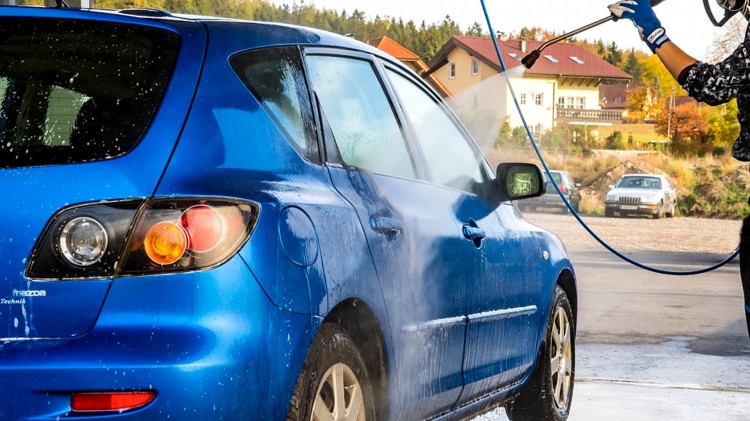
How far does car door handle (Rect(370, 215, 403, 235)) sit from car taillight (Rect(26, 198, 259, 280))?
889mm

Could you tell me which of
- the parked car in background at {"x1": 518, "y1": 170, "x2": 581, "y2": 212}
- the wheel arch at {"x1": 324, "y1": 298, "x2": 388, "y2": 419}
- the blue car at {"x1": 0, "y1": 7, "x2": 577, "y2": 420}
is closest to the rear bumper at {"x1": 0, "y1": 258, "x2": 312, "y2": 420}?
the blue car at {"x1": 0, "y1": 7, "x2": 577, "y2": 420}

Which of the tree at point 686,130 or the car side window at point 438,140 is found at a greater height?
the tree at point 686,130

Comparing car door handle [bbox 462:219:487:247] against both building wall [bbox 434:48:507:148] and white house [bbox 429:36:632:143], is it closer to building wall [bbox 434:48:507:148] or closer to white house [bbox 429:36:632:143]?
building wall [bbox 434:48:507:148]

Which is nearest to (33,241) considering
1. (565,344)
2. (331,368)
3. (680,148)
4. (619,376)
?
(331,368)

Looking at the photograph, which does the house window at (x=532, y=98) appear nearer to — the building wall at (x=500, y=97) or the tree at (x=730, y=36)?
the building wall at (x=500, y=97)

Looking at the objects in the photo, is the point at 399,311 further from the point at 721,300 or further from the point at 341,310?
the point at 721,300

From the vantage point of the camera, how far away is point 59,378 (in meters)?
2.88

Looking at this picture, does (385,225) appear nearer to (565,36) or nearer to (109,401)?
(109,401)

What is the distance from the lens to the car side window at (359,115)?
3965 mm

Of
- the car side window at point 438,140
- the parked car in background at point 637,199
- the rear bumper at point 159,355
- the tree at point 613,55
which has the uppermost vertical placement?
the tree at point 613,55

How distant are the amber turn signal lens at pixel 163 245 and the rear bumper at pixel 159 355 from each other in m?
0.05

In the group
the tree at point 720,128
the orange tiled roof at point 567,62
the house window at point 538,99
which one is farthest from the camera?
the house window at point 538,99

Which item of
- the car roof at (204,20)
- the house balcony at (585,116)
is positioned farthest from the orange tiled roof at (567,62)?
the car roof at (204,20)

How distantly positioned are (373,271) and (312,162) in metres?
0.35
